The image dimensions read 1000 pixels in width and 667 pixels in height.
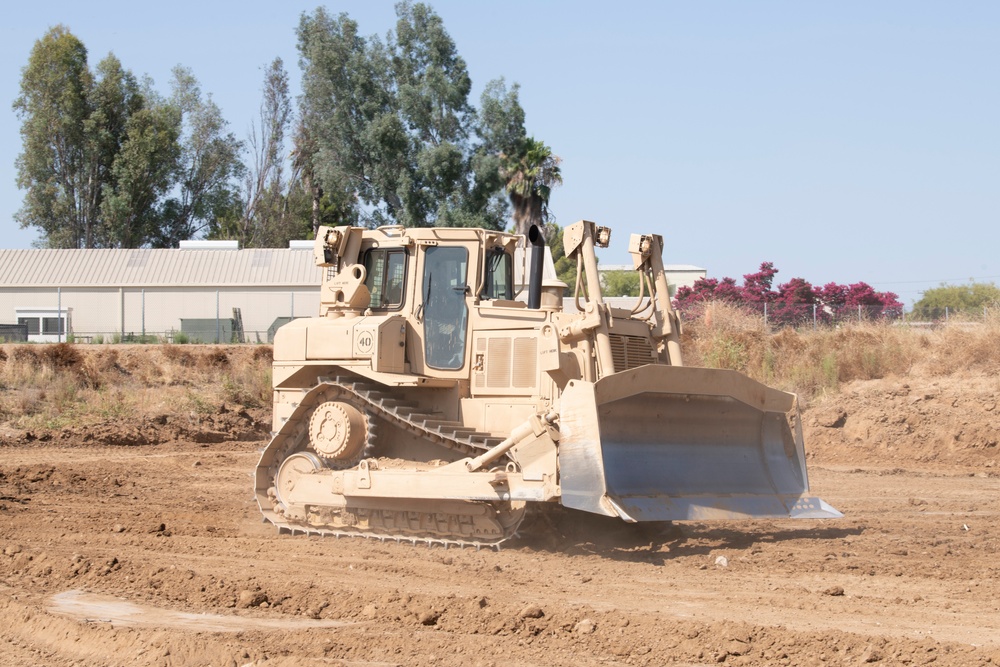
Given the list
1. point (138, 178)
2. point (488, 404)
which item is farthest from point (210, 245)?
point (488, 404)

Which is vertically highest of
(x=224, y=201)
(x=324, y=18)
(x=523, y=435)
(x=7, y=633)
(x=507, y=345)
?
(x=324, y=18)

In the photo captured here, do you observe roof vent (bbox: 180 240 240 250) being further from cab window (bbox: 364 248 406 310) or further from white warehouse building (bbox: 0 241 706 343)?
cab window (bbox: 364 248 406 310)

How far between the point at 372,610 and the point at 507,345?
3.96 meters

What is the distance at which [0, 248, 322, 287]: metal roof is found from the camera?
41.5 meters

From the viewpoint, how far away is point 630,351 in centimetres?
1073

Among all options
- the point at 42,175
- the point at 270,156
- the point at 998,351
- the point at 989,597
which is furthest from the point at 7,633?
the point at 270,156

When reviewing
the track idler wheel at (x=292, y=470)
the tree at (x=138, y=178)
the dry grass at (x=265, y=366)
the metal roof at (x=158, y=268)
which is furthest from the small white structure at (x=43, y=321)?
the track idler wheel at (x=292, y=470)

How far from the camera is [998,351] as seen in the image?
2138 centimetres

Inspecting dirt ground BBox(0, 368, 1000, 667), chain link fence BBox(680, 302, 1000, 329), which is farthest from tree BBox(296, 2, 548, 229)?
dirt ground BBox(0, 368, 1000, 667)

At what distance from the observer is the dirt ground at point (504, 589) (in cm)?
650

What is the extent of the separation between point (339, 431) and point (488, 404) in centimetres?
149

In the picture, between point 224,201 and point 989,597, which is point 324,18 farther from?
point 989,597

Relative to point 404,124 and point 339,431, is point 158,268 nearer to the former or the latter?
point 404,124

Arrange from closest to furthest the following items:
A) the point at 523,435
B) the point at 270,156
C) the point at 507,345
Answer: the point at 523,435 → the point at 507,345 → the point at 270,156
